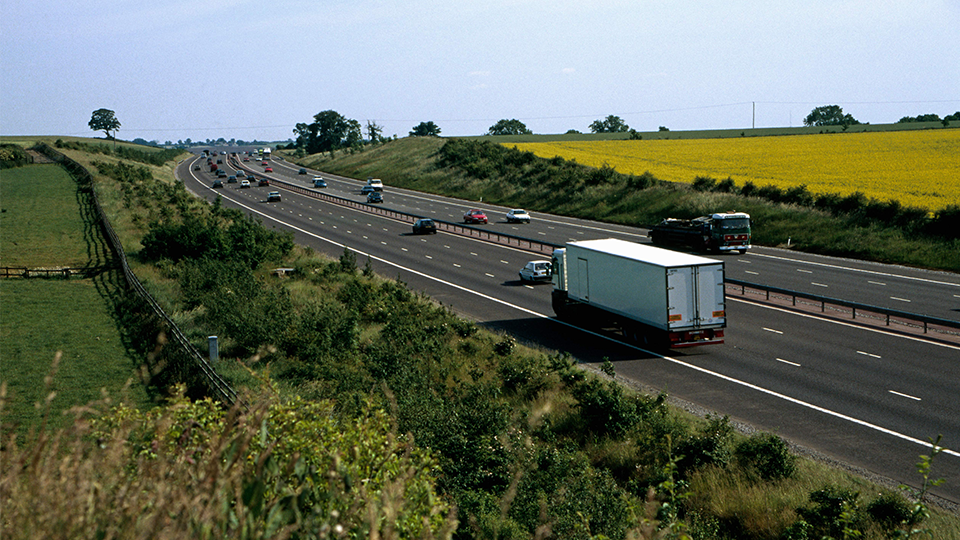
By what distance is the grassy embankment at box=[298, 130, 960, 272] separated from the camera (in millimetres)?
48875

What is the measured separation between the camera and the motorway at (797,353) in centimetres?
1778

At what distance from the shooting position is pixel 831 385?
70.4 ft

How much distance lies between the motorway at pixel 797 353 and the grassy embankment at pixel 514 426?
2100mm

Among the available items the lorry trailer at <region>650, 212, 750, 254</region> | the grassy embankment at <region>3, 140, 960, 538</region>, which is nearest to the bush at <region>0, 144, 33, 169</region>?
the grassy embankment at <region>3, 140, 960, 538</region>

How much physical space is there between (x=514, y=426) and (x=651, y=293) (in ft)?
30.7

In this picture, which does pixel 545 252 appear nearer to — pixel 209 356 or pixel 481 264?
pixel 481 264

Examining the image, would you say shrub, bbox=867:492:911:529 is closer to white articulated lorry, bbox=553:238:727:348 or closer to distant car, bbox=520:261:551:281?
white articulated lorry, bbox=553:238:727:348

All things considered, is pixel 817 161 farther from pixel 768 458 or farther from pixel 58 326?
pixel 768 458

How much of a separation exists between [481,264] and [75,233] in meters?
29.0

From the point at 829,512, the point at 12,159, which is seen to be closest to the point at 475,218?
the point at 829,512

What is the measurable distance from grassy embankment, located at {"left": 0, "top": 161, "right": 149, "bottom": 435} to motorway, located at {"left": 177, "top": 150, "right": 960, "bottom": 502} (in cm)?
1380

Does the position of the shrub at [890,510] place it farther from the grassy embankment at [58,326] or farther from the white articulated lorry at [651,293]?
→ the white articulated lorry at [651,293]

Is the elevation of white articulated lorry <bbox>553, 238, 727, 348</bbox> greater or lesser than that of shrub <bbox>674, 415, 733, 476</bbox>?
greater

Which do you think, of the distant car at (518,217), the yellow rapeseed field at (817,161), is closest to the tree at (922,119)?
the yellow rapeseed field at (817,161)
